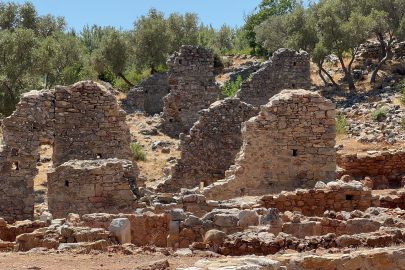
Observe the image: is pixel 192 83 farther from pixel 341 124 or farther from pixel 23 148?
pixel 23 148

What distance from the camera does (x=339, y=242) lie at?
6.95 m

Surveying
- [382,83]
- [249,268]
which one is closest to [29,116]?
[249,268]

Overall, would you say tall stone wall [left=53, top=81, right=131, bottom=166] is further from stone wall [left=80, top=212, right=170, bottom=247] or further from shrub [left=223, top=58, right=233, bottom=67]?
shrub [left=223, top=58, right=233, bottom=67]

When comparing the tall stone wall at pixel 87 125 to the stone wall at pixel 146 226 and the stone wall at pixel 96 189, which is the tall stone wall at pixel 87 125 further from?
the stone wall at pixel 146 226

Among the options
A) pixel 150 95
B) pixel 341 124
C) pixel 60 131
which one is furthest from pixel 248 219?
pixel 150 95

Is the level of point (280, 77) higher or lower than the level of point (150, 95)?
lower

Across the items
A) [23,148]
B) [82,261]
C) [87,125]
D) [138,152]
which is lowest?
[82,261]

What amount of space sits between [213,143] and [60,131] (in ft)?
16.0

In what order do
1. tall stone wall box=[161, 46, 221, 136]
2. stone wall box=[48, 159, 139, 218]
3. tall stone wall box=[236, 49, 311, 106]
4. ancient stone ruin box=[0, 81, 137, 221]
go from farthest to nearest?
tall stone wall box=[161, 46, 221, 136]
tall stone wall box=[236, 49, 311, 106]
ancient stone ruin box=[0, 81, 137, 221]
stone wall box=[48, 159, 139, 218]

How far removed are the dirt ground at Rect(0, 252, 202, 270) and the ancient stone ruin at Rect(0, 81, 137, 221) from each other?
5.54 metres

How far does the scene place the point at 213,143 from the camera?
16.8 metres

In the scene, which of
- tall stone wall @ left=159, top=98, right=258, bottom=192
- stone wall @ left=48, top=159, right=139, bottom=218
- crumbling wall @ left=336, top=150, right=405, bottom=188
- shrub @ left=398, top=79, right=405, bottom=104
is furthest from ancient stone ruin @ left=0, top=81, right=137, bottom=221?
shrub @ left=398, top=79, right=405, bottom=104

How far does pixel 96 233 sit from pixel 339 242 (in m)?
3.09

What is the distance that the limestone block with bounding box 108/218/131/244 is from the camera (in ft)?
26.3
